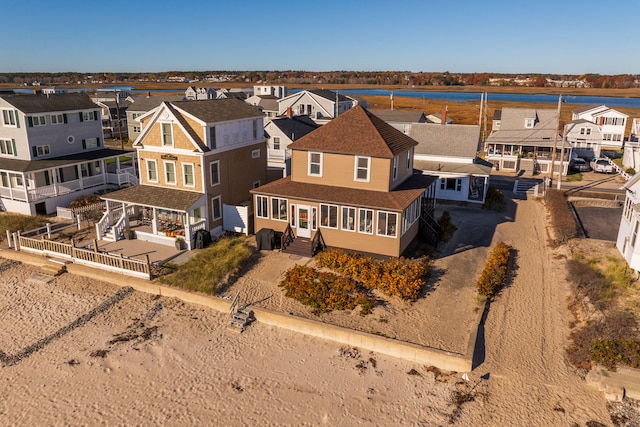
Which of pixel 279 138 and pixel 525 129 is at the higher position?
pixel 525 129

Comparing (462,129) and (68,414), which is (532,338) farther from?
(462,129)

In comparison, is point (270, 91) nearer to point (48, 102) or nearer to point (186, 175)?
point (48, 102)

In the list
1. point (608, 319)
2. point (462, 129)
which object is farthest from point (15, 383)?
point (462, 129)

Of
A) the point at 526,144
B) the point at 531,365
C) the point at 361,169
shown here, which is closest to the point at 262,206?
the point at 361,169

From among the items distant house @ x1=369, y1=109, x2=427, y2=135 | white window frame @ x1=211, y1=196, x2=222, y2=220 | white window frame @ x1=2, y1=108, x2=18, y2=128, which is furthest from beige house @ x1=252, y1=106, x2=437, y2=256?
distant house @ x1=369, y1=109, x2=427, y2=135

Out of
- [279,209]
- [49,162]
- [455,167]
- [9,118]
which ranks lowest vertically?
[279,209]

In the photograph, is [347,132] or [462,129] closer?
[347,132]

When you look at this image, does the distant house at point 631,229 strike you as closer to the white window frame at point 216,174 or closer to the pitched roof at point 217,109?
the white window frame at point 216,174
